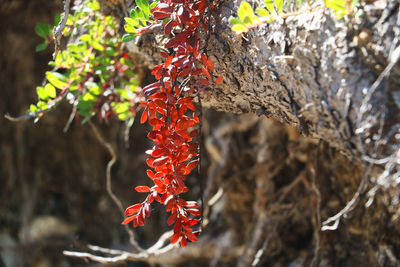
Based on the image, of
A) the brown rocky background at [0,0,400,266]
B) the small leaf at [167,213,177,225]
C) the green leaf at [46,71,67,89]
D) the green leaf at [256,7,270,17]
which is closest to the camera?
the green leaf at [256,7,270,17]

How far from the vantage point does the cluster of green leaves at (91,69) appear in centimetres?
125

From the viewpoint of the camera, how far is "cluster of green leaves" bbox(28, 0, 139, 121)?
4.11ft

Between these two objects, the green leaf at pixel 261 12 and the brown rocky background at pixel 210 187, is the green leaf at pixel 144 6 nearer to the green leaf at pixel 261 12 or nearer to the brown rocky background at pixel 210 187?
the brown rocky background at pixel 210 187

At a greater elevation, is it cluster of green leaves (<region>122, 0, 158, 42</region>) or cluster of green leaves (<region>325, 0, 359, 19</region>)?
cluster of green leaves (<region>122, 0, 158, 42</region>)

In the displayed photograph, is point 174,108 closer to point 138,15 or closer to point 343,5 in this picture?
point 138,15

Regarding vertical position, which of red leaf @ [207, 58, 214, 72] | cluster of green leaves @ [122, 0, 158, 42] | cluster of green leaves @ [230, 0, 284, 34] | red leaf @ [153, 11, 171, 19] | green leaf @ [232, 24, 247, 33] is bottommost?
red leaf @ [207, 58, 214, 72]

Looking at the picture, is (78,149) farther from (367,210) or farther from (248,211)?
(367,210)

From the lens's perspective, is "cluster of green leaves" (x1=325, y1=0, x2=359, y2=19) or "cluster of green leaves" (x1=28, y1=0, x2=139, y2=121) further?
"cluster of green leaves" (x1=28, y1=0, x2=139, y2=121)

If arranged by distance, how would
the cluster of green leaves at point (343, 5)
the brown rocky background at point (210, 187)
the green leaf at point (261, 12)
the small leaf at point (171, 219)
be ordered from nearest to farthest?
the cluster of green leaves at point (343, 5) < the green leaf at point (261, 12) < the small leaf at point (171, 219) < the brown rocky background at point (210, 187)

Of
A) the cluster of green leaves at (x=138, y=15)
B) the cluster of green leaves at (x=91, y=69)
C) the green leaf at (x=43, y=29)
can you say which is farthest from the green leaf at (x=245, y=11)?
the green leaf at (x=43, y=29)

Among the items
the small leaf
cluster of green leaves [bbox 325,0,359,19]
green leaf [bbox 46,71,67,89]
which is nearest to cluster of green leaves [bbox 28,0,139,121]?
green leaf [bbox 46,71,67,89]

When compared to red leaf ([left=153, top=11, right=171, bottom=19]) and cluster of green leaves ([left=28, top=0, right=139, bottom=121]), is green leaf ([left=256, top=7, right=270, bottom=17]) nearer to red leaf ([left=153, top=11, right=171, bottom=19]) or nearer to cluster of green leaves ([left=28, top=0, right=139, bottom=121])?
red leaf ([left=153, top=11, right=171, bottom=19])

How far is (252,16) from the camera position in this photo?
0.81m

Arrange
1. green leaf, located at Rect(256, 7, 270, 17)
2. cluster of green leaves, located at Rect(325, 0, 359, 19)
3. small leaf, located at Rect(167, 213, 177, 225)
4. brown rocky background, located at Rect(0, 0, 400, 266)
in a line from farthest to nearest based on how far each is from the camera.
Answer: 1. brown rocky background, located at Rect(0, 0, 400, 266)
2. small leaf, located at Rect(167, 213, 177, 225)
3. green leaf, located at Rect(256, 7, 270, 17)
4. cluster of green leaves, located at Rect(325, 0, 359, 19)
